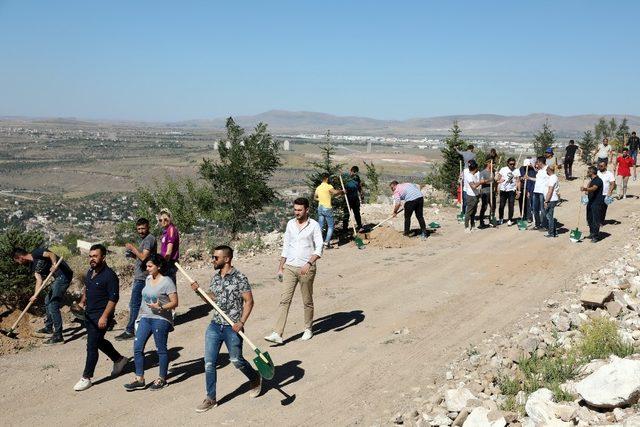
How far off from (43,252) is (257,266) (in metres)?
5.19

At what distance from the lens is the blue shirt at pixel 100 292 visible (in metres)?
7.28

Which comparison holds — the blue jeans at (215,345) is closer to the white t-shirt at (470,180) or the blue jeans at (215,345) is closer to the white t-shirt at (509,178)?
the white t-shirt at (470,180)

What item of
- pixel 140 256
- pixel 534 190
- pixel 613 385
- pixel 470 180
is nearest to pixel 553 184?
pixel 534 190

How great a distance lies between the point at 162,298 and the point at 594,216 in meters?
10.3

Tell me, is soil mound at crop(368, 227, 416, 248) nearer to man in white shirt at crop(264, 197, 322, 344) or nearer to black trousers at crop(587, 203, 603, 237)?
black trousers at crop(587, 203, 603, 237)

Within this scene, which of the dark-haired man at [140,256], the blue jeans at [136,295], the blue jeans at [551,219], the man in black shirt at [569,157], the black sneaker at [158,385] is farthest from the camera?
the man in black shirt at [569,157]

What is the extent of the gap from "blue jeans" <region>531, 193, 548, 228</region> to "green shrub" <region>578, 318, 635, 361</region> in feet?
27.9

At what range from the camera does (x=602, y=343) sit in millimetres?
6273

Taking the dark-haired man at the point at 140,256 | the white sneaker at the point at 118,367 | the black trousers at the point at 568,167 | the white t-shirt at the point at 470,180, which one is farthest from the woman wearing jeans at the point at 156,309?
the black trousers at the point at 568,167

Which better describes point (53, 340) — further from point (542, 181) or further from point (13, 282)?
point (542, 181)

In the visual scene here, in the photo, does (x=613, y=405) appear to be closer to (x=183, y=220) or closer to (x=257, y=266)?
(x=257, y=266)

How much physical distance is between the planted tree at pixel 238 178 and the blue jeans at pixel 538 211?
1227 cm

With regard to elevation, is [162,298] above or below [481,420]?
above

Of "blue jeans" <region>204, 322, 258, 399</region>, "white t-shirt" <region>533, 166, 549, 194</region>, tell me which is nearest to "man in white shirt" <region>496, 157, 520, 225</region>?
"white t-shirt" <region>533, 166, 549, 194</region>
